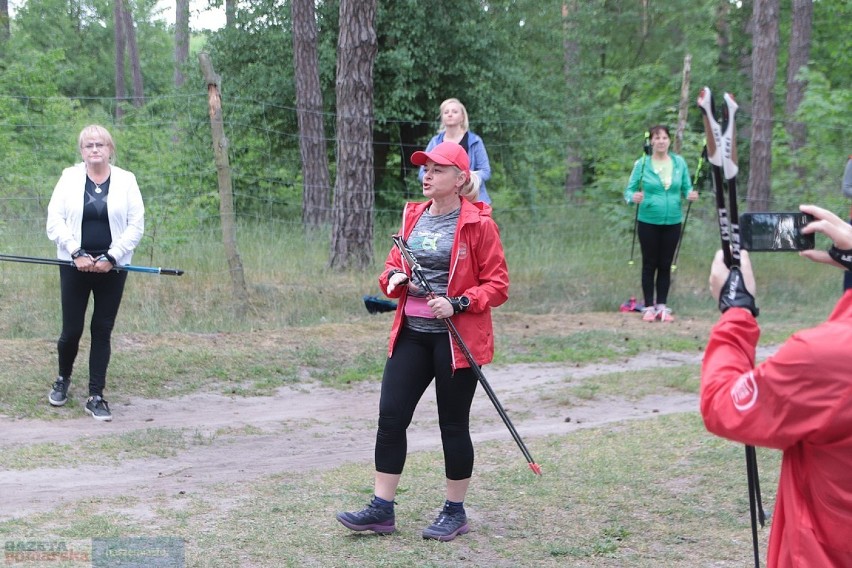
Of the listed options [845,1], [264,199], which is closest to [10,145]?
[264,199]

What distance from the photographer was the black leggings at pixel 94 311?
684 centimetres

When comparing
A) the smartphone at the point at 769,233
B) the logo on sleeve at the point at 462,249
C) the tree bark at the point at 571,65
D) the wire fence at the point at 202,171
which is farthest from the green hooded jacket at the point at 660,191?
the smartphone at the point at 769,233

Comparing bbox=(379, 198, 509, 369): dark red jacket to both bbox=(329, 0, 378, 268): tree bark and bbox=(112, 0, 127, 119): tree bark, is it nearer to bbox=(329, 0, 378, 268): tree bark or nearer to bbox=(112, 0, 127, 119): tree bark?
bbox=(329, 0, 378, 268): tree bark

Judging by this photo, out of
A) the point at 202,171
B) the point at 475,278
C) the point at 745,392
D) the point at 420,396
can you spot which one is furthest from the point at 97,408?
the point at 745,392

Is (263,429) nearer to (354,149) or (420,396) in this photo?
(420,396)

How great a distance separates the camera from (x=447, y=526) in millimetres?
4793

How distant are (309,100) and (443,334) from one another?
11.4 metres

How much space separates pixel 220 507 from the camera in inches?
204

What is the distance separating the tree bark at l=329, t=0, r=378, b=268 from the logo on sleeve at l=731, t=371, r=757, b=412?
9470 millimetres

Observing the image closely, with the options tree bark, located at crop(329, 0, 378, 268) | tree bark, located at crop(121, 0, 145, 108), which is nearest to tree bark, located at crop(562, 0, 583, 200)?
tree bark, located at crop(329, 0, 378, 268)

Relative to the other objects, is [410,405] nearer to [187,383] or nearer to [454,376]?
[454,376]

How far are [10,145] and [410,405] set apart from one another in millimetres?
7721

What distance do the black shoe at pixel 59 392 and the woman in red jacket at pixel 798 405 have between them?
225 inches

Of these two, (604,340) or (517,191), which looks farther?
(517,191)
